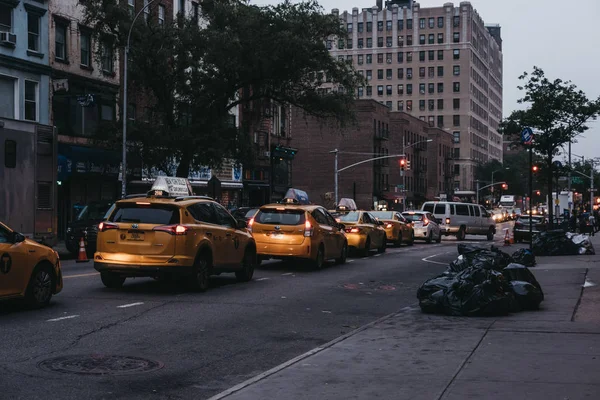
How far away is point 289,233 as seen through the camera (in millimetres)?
20578

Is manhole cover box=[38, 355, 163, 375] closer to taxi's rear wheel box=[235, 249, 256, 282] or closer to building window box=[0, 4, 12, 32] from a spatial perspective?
taxi's rear wheel box=[235, 249, 256, 282]

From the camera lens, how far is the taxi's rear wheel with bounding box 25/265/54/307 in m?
12.0

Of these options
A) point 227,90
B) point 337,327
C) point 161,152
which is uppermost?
point 227,90

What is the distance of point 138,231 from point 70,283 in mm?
2571

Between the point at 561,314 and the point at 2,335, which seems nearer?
the point at 2,335

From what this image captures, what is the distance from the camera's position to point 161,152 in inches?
1441

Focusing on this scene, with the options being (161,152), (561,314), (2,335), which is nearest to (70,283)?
(2,335)

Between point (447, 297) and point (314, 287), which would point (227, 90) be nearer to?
point (314, 287)

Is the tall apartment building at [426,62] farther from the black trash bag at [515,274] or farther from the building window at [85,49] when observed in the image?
the black trash bag at [515,274]

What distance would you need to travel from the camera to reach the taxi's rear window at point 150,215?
579 inches

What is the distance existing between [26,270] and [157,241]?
305 centimetres

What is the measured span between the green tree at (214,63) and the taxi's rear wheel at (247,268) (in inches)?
696

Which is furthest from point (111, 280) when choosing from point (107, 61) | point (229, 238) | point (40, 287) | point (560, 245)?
point (107, 61)

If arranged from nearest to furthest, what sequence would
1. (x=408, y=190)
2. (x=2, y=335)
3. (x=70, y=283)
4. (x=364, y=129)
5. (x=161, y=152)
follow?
(x=2, y=335) → (x=70, y=283) → (x=161, y=152) → (x=364, y=129) → (x=408, y=190)
